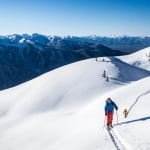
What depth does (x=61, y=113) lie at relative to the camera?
31891 millimetres

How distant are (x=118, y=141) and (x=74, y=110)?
52.3 ft

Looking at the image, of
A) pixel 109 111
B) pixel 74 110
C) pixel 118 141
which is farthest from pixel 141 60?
pixel 118 141

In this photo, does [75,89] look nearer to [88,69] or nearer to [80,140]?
[88,69]

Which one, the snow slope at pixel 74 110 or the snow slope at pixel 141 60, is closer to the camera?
the snow slope at pixel 74 110

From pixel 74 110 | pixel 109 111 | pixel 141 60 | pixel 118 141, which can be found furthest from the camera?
pixel 141 60

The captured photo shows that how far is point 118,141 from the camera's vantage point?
1656 centimetres

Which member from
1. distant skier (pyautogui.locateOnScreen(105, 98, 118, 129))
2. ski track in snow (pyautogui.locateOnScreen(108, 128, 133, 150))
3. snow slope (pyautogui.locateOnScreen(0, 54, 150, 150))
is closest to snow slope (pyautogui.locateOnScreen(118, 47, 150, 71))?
snow slope (pyautogui.locateOnScreen(0, 54, 150, 150))

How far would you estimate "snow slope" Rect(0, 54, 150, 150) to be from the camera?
18.6 metres

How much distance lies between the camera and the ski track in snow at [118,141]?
15498mm

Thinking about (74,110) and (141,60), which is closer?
(74,110)

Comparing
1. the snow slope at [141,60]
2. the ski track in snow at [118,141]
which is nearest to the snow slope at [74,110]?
the ski track in snow at [118,141]

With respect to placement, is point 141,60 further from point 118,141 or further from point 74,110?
point 118,141

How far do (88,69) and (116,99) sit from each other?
17.4 metres

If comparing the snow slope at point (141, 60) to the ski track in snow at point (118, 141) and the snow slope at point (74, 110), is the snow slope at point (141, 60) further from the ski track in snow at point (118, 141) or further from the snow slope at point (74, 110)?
the ski track in snow at point (118, 141)
